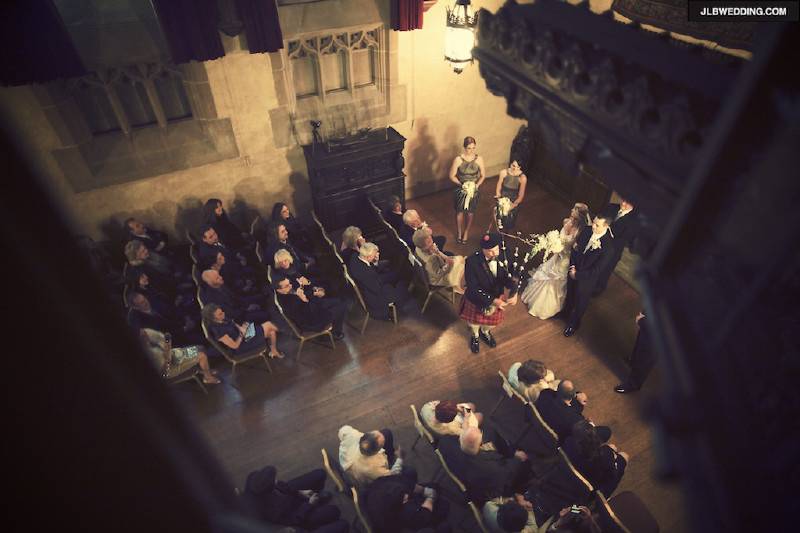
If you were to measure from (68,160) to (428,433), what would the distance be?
5792 millimetres

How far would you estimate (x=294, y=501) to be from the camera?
3803 millimetres

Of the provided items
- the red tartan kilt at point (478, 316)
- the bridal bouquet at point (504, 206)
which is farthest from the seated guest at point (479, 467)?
the bridal bouquet at point (504, 206)

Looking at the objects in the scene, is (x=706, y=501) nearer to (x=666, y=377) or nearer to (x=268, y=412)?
(x=666, y=377)

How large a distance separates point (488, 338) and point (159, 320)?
3.99 m

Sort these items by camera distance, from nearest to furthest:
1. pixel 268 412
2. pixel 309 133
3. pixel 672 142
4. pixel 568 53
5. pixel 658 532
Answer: pixel 672 142 < pixel 568 53 < pixel 658 532 < pixel 268 412 < pixel 309 133

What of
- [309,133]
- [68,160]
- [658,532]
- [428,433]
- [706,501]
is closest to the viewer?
[706,501]

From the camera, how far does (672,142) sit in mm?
1107

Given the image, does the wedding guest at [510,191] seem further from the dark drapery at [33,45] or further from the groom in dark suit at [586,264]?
the dark drapery at [33,45]

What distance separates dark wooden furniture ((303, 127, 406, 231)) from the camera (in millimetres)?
6719

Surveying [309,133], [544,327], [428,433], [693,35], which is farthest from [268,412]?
[693,35]

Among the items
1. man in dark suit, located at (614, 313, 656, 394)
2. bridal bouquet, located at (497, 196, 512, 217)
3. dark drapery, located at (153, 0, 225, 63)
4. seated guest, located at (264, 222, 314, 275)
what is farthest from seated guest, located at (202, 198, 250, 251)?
man in dark suit, located at (614, 313, 656, 394)

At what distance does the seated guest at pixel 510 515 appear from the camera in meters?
3.33

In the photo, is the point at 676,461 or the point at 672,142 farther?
the point at 672,142

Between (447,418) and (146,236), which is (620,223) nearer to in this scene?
(447,418)
